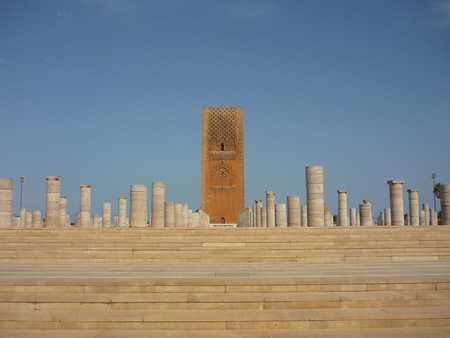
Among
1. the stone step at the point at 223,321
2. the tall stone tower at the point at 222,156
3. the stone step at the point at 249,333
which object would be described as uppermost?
the tall stone tower at the point at 222,156

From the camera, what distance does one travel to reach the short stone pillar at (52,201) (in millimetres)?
17516

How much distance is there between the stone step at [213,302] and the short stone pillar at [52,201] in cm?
1253

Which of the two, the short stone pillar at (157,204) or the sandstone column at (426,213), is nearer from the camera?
the short stone pillar at (157,204)

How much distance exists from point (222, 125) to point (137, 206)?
97.4 ft

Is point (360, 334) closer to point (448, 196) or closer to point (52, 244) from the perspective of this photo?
point (52, 244)

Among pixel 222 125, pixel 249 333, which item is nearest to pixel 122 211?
pixel 222 125

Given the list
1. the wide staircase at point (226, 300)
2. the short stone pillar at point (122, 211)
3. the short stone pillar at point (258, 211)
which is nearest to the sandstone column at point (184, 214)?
the short stone pillar at point (122, 211)

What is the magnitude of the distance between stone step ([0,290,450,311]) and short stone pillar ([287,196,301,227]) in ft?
37.7

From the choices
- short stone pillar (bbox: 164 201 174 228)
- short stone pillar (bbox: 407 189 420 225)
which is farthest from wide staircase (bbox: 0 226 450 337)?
short stone pillar (bbox: 407 189 420 225)

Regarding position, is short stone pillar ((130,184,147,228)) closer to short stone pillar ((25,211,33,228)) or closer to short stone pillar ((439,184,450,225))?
short stone pillar ((439,184,450,225))

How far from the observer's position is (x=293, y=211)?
17469mm

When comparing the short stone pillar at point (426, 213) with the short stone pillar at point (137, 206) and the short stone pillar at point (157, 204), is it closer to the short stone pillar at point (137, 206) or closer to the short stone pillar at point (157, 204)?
the short stone pillar at point (157, 204)

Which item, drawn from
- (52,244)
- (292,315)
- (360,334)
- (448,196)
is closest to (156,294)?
(292,315)

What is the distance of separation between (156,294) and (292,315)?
1.82 m
